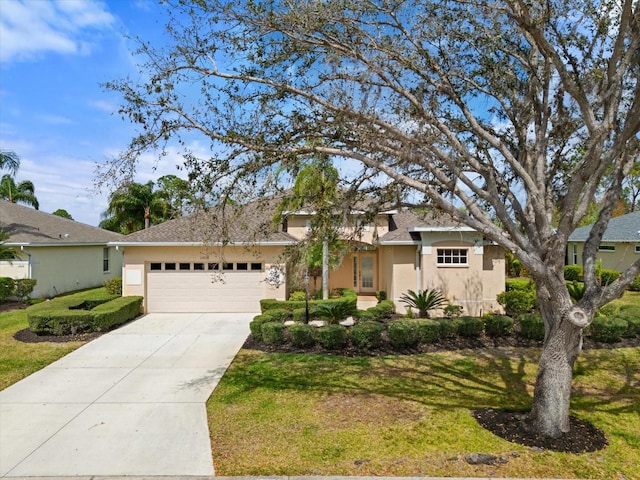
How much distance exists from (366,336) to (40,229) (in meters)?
18.3

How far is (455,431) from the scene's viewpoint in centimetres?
579

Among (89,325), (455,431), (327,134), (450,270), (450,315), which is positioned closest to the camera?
(455,431)

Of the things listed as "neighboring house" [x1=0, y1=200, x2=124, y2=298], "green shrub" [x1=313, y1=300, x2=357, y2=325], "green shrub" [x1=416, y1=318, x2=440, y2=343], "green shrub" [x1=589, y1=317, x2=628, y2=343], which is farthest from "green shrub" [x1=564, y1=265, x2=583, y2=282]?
"neighboring house" [x1=0, y1=200, x2=124, y2=298]

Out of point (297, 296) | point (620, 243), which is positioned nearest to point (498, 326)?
point (297, 296)

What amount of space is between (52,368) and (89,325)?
3.19 meters

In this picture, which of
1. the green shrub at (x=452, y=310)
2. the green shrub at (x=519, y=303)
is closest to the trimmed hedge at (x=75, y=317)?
the green shrub at (x=452, y=310)

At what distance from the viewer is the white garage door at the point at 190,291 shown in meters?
15.8

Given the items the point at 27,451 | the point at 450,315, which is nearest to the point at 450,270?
the point at 450,315

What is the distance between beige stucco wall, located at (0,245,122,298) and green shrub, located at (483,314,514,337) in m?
18.5

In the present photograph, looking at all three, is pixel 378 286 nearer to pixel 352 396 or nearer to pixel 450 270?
pixel 450 270

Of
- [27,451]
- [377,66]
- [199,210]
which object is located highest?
[377,66]

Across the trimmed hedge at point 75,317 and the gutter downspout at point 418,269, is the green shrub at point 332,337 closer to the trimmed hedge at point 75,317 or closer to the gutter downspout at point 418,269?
the gutter downspout at point 418,269

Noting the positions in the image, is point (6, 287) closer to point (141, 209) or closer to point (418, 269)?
point (141, 209)

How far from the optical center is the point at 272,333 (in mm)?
10586
